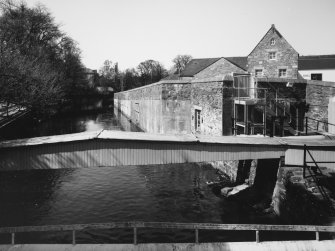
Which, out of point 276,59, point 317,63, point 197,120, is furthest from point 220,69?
point 197,120

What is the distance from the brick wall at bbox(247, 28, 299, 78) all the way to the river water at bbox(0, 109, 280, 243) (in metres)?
19.1

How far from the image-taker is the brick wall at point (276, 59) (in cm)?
3356

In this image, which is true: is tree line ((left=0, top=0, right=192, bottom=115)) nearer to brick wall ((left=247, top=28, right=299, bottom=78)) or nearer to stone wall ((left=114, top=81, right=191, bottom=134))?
stone wall ((left=114, top=81, right=191, bottom=134))

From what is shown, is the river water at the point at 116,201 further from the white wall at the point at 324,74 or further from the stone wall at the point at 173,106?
the white wall at the point at 324,74

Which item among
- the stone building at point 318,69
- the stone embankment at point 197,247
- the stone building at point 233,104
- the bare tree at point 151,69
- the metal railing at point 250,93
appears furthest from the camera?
the bare tree at point 151,69

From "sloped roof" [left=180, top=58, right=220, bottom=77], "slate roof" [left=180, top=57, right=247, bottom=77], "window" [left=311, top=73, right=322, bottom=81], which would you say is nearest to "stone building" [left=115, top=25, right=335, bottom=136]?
"sloped roof" [left=180, top=58, right=220, bottom=77]

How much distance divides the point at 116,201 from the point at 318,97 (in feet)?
40.3

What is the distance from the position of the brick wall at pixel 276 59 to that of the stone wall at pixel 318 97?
15.6 meters

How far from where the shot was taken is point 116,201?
13562 mm

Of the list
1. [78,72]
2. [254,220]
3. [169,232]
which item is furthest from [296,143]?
[78,72]

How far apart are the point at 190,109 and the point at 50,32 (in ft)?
94.1

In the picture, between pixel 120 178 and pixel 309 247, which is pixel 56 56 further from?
pixel 309 247

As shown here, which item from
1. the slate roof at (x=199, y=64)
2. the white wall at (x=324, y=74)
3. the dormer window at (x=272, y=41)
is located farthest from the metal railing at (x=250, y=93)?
the slate roof at (x=199, y=64)

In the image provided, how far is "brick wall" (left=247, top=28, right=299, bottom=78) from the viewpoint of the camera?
33562mm
